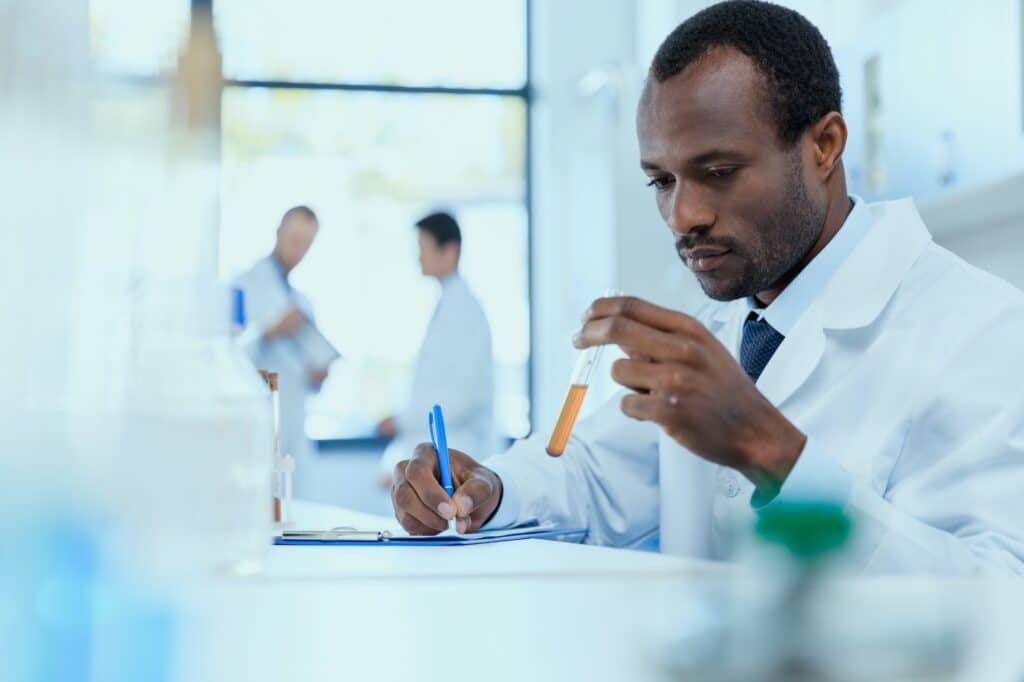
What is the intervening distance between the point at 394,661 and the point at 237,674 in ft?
0.20

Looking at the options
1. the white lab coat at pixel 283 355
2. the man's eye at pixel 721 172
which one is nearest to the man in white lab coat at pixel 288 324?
the white lab coat at pixel 283 355

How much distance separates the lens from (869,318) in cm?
128

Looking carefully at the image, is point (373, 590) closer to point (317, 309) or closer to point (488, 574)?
point (488, 574)

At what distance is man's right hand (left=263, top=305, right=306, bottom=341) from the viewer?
12.1 ft

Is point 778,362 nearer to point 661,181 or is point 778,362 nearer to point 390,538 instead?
point 661,181

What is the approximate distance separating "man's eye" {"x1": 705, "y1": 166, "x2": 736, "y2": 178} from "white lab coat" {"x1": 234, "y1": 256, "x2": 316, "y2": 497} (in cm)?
239

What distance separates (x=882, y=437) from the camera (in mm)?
1200

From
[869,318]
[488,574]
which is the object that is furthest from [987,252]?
[488,574]

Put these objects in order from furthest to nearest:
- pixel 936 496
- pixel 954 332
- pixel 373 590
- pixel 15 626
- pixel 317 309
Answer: pixel 317 309 < pixel 954 332 < pixel 936 496 < pixel 373 590 < pixel 15 626

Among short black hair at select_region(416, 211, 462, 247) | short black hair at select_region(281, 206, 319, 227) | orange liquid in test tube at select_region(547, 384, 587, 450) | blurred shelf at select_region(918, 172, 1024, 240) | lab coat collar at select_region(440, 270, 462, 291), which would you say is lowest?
orange liquid in test tube at select_region(547, 384, 587, 450)

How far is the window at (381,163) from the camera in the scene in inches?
179

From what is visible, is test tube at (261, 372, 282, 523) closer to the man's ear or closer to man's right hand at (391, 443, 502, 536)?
man's right hand at (391, 443, 502, 536)

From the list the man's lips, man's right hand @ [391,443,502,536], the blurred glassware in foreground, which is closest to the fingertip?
man's right hand @ [391,443,502,536]

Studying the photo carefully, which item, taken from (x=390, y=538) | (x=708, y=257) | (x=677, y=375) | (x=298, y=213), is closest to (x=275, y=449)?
(x=390, y=538)
